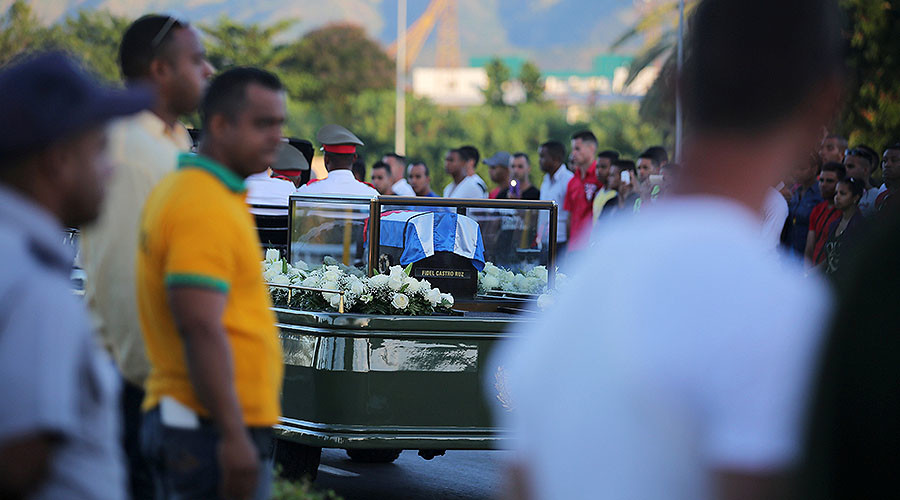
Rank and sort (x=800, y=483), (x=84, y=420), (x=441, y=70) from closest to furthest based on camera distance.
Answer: (x=800, y=483) → (x=84, y=420) → (x=441, y=70)

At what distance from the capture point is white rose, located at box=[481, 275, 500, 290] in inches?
289

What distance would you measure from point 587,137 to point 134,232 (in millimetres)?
9572

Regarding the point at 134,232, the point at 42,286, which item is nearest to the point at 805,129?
the point at 42,286

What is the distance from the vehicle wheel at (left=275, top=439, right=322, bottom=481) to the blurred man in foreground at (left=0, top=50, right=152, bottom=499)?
4.54 m

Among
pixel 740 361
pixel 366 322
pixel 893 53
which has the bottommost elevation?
pixel 366 322

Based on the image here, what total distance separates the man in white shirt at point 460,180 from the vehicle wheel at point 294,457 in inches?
229

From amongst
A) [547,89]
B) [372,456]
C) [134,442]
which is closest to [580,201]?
[372,456]

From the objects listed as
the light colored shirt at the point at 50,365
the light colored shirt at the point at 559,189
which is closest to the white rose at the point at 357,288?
the light colored shirt at the point at 50,365

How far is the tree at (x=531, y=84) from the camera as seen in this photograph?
78.8 meters

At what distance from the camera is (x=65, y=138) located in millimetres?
2285

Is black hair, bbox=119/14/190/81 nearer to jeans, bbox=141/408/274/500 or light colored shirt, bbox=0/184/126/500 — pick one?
jeans, bbox=141/408/274/500

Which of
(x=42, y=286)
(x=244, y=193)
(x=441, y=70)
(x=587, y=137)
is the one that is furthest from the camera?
(x=441, y=70)

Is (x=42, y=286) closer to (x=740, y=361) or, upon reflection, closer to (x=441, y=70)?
(x=740, y=361)

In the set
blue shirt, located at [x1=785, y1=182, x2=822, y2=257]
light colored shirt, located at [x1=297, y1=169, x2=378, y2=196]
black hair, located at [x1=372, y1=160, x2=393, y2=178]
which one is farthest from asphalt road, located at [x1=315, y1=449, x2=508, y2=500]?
black hair, located at [x1=372, y1=160, x2=393, y2=178]
